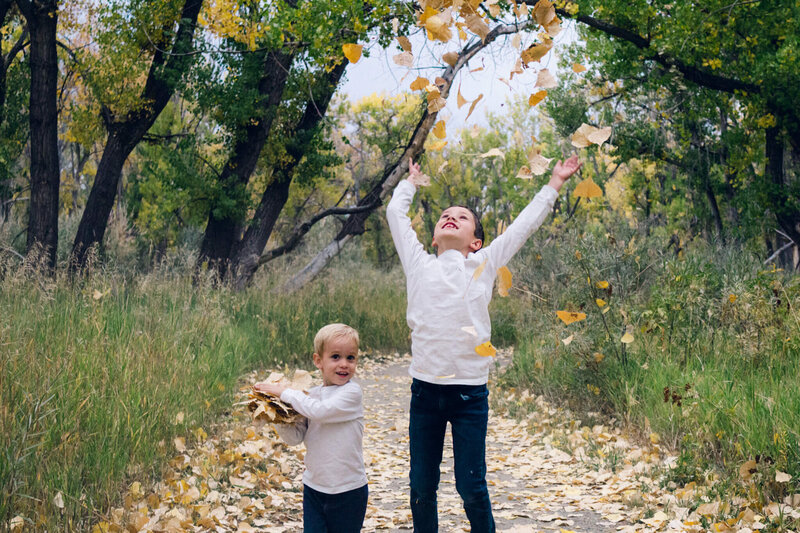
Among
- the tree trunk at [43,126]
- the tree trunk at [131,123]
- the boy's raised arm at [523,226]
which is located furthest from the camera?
the tree trunk at [131,123]

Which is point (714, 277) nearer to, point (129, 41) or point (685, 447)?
point (685, 447)

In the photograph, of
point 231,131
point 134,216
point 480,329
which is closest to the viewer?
point 480,329

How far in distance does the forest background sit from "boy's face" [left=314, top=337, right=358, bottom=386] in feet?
2.98

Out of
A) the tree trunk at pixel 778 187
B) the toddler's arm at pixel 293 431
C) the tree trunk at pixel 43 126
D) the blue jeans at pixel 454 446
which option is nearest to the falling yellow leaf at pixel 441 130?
the blue jeans at pixel 454 446

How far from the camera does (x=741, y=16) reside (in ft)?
33.4

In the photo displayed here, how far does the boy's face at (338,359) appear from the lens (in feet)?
9.03

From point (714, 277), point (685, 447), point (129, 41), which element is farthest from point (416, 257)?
point (129, 41)

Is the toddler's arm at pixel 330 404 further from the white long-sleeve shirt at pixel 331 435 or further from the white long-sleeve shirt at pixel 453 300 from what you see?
the white long-sleeve shirt at pixel 453 300

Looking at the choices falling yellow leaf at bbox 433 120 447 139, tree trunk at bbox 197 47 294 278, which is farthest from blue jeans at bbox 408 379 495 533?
tree trunk at bbox 197 47 294 278

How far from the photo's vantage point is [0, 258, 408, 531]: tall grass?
3.31 meters

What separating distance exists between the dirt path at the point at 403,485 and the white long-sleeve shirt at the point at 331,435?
131 centimetres

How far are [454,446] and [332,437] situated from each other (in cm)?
60

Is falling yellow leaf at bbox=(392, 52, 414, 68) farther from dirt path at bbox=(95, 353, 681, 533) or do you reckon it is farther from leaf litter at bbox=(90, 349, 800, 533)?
dirt path at bbox=(95, 353, 681, 533)

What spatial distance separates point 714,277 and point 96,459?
245 inches
